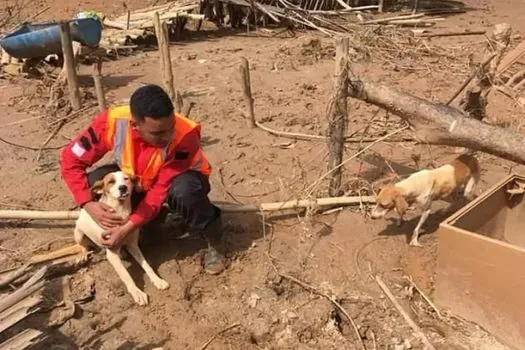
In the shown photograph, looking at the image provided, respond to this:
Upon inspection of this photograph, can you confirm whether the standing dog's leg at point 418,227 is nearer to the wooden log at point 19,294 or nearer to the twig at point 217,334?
the twig at point 217,334

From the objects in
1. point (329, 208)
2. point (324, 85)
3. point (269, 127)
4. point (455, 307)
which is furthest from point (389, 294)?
point (324, 85)

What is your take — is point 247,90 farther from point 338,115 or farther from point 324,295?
point 324,295

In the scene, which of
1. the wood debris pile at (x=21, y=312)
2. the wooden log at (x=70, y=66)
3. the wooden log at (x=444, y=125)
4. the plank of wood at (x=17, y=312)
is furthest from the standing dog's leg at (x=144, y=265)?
the wooden log at (x=70, y=66)

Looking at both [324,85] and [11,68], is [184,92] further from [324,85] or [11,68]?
[11,68]

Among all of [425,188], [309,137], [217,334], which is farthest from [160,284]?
[309,137]

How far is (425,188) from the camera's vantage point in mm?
4297

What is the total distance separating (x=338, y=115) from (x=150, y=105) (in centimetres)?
162

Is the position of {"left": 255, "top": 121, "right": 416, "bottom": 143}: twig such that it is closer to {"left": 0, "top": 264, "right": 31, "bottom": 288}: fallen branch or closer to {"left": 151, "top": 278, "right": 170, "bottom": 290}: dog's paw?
{"left": 151, "top": 278, "right": 170, "bottom": 290}: dog's paw

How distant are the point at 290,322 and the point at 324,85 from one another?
Result: 498 cm

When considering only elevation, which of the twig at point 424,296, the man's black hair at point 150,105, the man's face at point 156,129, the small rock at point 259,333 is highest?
the man's black hair at point 150,105

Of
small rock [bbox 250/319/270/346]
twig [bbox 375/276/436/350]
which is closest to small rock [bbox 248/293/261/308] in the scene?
small rock [bbox 250/319/270/346]

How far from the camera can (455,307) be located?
12.1ft

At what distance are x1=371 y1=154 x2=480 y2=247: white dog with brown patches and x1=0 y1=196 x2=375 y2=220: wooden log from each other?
44 cm

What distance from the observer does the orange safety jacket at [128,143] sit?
12.6 ft
